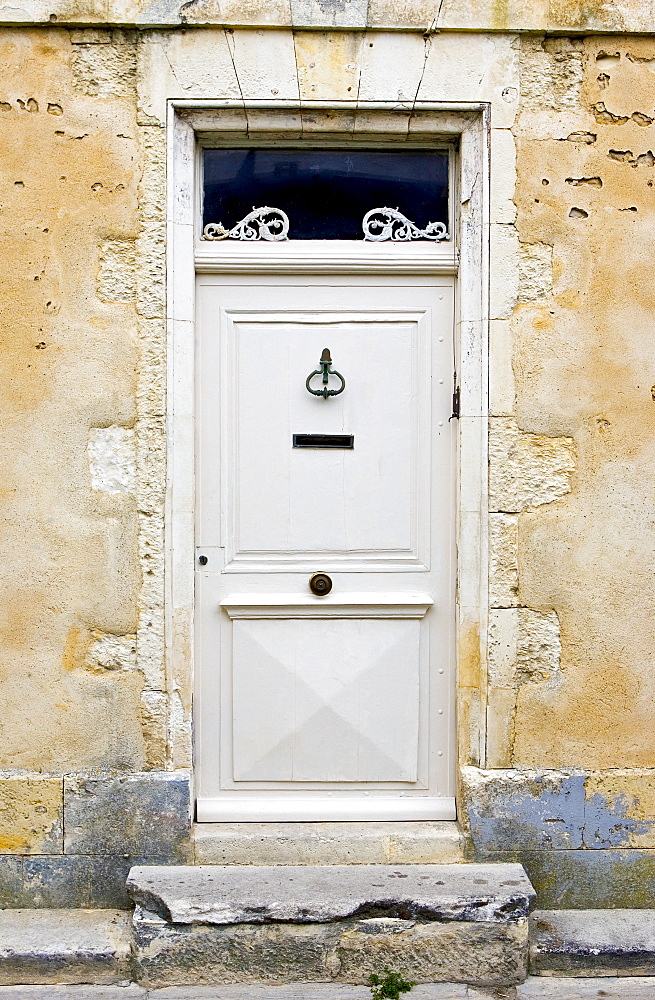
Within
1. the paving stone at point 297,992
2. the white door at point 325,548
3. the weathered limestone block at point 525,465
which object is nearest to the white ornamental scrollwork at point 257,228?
the white door at point 325,548

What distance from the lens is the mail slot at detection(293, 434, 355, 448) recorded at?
3.65 metres

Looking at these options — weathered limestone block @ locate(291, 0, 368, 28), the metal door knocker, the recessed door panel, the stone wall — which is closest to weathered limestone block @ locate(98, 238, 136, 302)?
the stone wall

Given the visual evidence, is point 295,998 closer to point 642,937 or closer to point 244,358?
point 642,937

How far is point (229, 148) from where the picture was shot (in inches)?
144

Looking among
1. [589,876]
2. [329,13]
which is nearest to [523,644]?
[589,876]

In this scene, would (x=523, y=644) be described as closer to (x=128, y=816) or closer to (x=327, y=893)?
(x=327, y=893)

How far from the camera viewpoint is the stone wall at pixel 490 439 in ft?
11.3

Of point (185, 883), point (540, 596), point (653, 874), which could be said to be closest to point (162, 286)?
point (540, 596)

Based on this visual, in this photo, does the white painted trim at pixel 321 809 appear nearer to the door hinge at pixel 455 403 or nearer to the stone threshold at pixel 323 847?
the stone threshold at pixel 323 847

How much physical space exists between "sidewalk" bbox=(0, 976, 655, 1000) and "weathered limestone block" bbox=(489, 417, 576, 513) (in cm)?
167

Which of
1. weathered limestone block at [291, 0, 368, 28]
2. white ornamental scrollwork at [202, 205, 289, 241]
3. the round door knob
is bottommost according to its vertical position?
the round door knob

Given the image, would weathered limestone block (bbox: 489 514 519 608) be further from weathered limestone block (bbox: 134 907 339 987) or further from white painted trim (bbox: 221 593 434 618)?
weathered limestone block (bbox: 134 907 339 987)

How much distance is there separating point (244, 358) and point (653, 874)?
8.18 feet

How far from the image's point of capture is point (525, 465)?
3.52 metres
